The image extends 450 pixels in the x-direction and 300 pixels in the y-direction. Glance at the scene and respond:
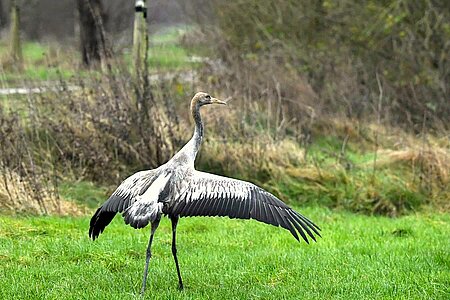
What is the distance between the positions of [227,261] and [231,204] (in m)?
1.34

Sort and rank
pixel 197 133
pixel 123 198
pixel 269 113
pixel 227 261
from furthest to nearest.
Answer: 1. pixel 269 113
2. pixel 227 261
3. pixel 197 133
4. pixel 123 198

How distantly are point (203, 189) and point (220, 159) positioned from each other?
18.1ft

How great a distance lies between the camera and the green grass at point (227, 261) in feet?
22.6

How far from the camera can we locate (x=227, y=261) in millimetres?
8016

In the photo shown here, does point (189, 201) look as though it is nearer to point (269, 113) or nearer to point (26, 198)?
point (26, 198)

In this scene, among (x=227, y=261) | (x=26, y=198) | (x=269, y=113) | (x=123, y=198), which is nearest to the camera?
(x=123, y=198)

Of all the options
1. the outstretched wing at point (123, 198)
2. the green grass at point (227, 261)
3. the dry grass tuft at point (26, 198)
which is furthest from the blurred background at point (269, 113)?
the outstretched wing at point (123, 198)

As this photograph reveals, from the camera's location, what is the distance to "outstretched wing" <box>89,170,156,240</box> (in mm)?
6922

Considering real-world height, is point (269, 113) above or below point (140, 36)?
below

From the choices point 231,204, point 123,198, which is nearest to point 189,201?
point 231,204

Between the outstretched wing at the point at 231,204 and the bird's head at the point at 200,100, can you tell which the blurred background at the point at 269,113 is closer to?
the bird's head at the point at 200,100

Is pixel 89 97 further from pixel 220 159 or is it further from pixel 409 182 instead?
pixel 409 182

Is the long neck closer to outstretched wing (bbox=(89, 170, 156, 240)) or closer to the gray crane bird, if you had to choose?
the gray crane bird

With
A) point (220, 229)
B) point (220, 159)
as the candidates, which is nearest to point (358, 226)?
point (220, 229)
